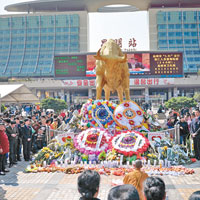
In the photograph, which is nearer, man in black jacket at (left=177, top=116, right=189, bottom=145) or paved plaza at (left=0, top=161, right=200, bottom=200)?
paved plaza at (left=0, top=161, right=200, bottom=200)

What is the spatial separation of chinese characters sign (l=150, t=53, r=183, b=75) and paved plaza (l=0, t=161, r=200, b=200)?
99.9 ft

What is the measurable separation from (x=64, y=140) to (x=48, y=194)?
3830 mm

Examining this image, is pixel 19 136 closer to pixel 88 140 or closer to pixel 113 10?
pixel 88 140

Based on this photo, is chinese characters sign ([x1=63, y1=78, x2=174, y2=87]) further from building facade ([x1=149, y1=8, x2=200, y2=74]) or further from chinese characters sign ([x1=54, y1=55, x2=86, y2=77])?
building facade ([x1=149, y1=8, x2=200, y2=74])

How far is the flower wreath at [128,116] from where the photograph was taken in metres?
10.5

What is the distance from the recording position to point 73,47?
2817 inches

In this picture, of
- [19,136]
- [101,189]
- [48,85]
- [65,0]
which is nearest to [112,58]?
[19,136]

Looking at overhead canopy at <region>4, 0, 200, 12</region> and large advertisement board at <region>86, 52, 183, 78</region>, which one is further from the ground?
overhead canopy at <region>4, 0, 200, 12</region>

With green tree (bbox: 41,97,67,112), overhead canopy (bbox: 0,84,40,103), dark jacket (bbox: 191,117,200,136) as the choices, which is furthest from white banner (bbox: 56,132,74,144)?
green tree (bbox: 41,97,67,112)

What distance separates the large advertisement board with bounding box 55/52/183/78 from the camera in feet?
121

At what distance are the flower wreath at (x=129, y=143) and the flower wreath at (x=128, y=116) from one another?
3.00 ft

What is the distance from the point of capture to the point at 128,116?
422 inches

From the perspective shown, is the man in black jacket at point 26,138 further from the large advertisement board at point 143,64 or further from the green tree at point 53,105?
the large advertisement board at point 143,64

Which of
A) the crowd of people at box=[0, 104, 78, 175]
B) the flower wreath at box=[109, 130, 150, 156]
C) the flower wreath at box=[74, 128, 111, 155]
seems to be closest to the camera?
the crowd of people at box=[0, 104, 78, 175]
